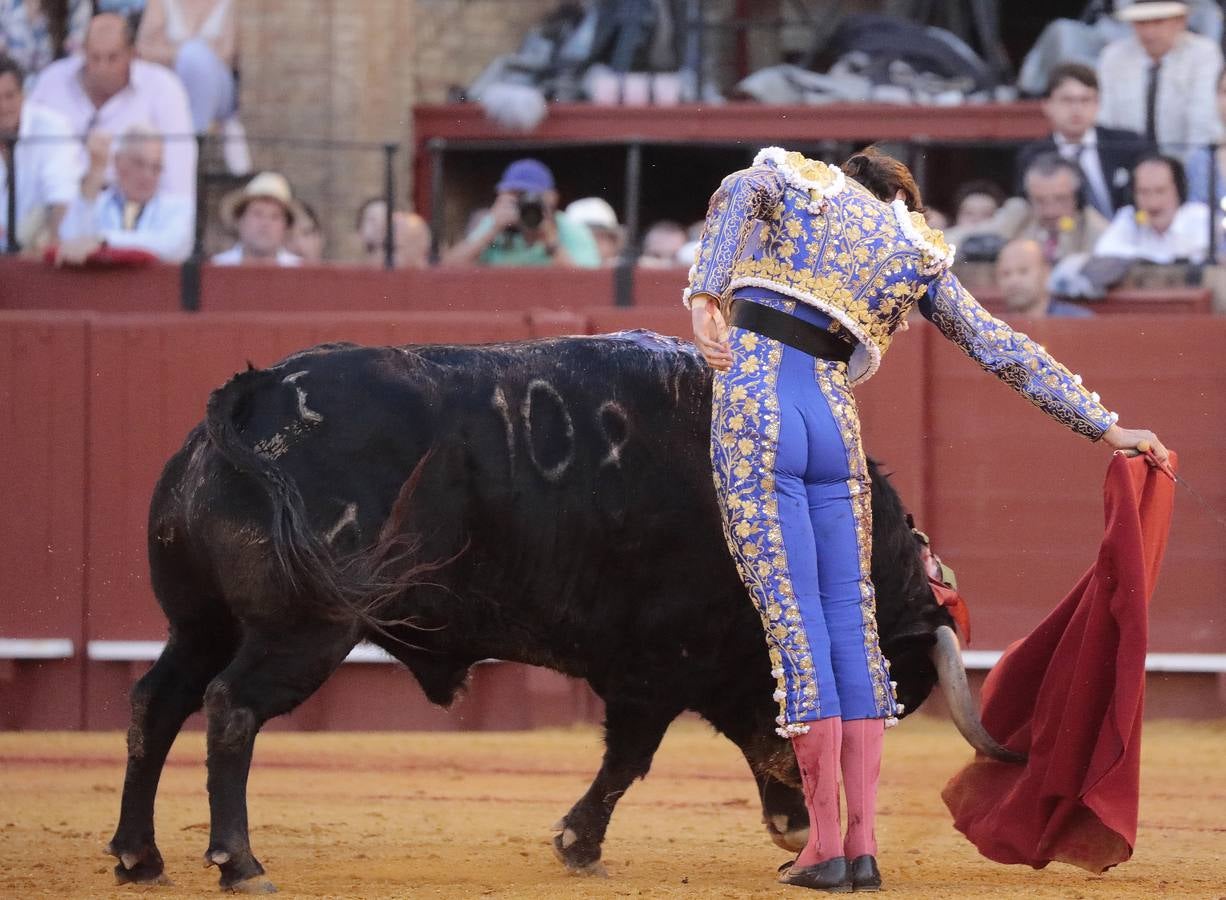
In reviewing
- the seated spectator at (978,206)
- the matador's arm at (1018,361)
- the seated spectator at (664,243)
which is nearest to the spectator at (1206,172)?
the seated spectator at (978,206)

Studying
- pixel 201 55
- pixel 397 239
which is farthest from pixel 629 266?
pixel 201 55

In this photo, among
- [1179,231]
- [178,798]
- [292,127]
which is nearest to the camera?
[178,798]

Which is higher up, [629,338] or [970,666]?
[629,338]

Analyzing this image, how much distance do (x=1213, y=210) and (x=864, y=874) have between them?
15.7 feet

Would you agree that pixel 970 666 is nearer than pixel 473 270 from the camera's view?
Yes

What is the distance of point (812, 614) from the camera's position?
12.8 feet

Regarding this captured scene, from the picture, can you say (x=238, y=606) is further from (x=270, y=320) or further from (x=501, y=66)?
(x=501, y=66)

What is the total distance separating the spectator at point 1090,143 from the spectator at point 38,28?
16.2 ft

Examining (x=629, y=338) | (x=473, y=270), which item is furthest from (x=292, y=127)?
(x=629, y=338)

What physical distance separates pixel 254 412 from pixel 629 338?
88cm

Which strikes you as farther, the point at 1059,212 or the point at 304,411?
the point at 1059,212

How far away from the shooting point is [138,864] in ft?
13.8

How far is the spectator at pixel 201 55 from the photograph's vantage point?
996 cm

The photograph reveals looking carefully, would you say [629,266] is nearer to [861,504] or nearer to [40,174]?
[40,174]
